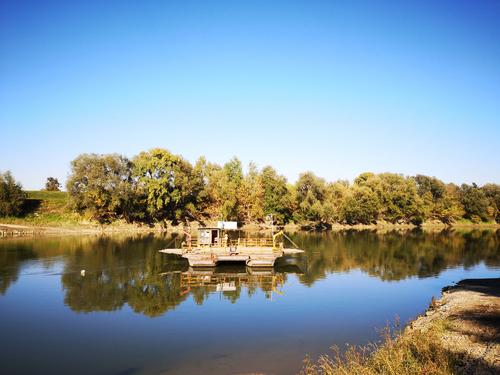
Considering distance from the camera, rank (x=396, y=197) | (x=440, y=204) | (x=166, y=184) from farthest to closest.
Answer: (x=440, y=204) → (x=396, y=197) → (x=166, y=184)

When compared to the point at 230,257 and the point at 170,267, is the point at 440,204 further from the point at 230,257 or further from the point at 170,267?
the point at 170,267

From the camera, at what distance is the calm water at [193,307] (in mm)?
19562

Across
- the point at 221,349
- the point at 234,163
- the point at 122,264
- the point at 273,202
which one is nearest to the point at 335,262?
the point at 122,264

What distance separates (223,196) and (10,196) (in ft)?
169

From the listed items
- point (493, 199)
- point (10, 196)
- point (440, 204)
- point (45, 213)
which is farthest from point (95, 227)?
point (493, 199)

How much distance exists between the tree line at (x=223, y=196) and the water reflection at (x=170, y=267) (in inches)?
944

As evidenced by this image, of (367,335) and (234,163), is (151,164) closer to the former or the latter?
(234,163)

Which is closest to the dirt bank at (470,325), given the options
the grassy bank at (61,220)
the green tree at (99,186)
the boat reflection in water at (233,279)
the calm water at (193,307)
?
the calm water at (193,307)

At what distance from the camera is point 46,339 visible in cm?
2234

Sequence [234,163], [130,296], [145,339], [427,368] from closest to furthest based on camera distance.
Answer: [427,368] < [145,339] < [130,296] < [234,163]

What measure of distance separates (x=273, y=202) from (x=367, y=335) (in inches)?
3229

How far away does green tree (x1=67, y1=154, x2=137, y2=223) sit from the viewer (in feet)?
292

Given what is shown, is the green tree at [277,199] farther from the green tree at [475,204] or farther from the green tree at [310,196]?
the green tree at [475,204]

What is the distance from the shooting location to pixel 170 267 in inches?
1799
